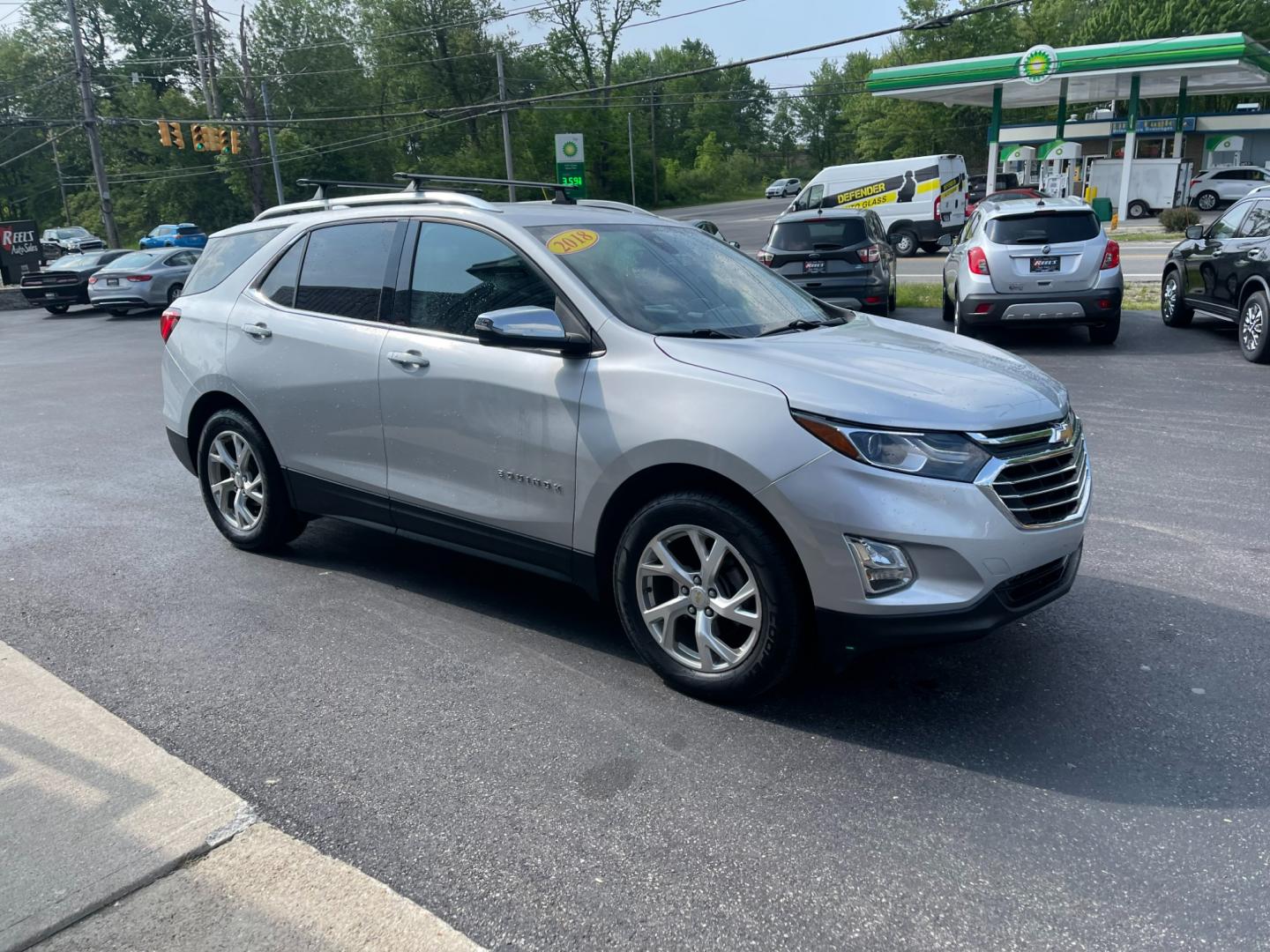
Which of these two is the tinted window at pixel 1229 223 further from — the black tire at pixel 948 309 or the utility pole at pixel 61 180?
the utility pole at pixel 61 180

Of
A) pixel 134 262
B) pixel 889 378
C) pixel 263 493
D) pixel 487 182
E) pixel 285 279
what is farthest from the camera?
pixel 134 262

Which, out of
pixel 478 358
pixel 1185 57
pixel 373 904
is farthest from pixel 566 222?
pixel 1185 57

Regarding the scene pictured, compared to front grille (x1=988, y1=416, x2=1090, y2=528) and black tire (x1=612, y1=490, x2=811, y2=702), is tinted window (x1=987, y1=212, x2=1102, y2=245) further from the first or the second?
black tire (x1=612, y1=490, x2=811, y2=702)

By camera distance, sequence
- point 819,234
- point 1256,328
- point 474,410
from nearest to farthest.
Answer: point 474,410
point 1256,328
point 819,234

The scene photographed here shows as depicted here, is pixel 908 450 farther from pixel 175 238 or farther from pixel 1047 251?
pixel 175 238

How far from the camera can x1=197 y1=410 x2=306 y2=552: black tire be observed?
5.27m

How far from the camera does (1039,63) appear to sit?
33750mm

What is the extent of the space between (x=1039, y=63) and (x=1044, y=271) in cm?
2667

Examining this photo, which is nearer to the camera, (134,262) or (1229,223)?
(1229,223)

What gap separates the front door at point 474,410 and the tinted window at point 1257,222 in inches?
372

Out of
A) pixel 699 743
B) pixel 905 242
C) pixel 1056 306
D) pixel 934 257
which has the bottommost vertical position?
pixel 934 257

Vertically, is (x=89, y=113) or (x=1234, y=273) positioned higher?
(x=89, y=113)

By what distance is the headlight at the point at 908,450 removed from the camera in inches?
130

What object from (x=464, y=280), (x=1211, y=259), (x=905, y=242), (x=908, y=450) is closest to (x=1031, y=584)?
(x=908, y=450)
